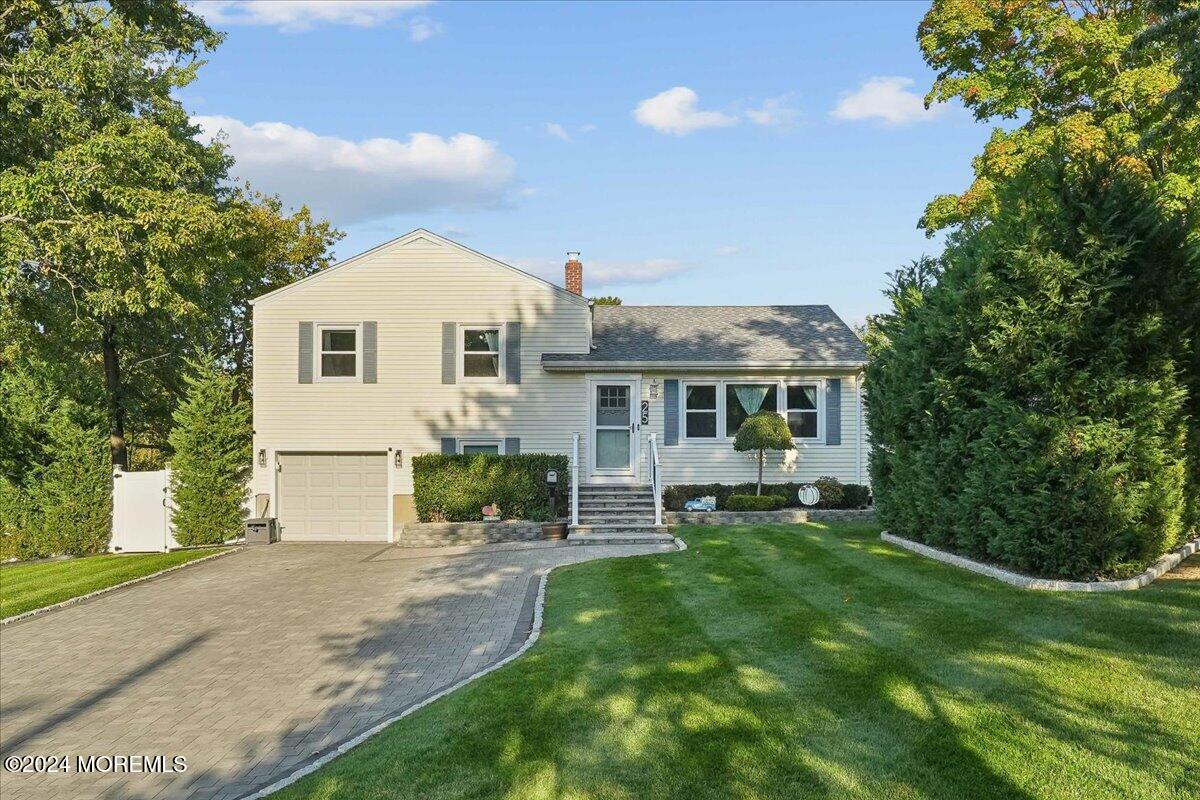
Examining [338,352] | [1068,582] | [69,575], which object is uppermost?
[338,352]

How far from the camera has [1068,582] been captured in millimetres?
9312

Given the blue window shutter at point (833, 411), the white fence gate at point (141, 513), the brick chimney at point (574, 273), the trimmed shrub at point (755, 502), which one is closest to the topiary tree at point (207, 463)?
the white fence gate at point (141, 513)

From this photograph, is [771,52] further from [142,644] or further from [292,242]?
[292,242]

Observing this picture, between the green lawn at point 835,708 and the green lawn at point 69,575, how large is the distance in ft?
32.5

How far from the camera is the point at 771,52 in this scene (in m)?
14.5

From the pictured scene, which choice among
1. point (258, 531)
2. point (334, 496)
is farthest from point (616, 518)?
point (258, 531)

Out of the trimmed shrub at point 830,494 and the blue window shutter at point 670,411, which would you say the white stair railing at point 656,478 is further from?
the trimmed shrub at point 830,494

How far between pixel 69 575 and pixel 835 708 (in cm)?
1616

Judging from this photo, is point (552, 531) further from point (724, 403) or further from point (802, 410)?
point (802, 410)

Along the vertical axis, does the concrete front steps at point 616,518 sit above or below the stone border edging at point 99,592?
above

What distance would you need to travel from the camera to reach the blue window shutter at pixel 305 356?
20359mm

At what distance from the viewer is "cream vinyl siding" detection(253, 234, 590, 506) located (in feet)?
66.9

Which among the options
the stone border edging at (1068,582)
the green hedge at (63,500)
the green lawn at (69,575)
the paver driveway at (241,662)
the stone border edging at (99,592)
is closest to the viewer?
the paver driveway at (241,662)

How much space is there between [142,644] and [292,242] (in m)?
22.5
